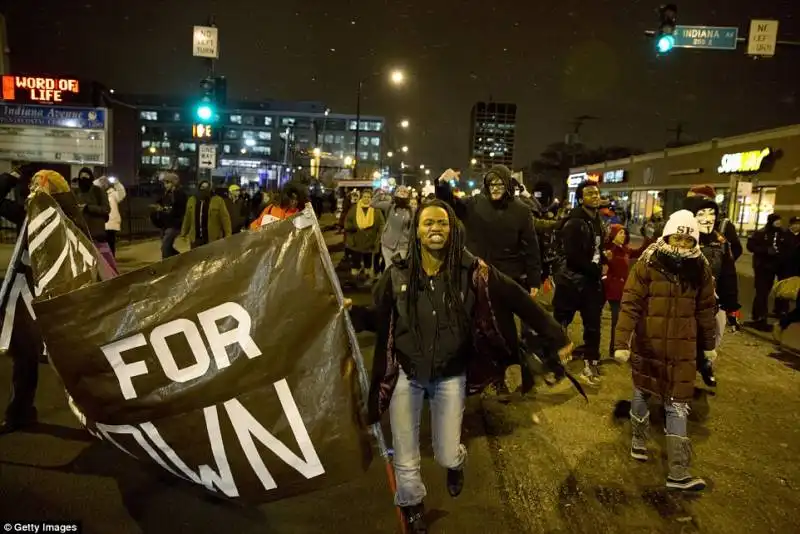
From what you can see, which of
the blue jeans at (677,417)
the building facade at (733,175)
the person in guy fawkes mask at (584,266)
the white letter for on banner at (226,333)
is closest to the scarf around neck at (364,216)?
the person in guy fawkes mask at (584,266)

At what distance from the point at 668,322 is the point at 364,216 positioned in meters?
8.11

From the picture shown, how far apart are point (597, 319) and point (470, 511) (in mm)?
3076

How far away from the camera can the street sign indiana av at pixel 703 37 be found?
46.8 feet

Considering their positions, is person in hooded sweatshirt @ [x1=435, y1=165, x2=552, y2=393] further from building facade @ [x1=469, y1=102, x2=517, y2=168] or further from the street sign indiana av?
building facade @ [x1=469, y1=102, x2=517, y2=168]

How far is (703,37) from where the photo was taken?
567 inches

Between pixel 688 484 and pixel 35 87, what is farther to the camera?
pixel 35 87

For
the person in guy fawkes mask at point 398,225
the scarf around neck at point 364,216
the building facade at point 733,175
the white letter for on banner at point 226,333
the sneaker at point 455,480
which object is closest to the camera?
the white letter for on banner at point 226,333

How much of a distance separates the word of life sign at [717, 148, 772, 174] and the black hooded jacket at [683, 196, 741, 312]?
1194 inches

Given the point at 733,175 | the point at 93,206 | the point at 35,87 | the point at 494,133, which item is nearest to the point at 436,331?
the point at 93,206

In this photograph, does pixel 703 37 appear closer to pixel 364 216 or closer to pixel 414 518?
pixel 364 216

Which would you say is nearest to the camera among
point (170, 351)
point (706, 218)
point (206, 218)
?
point (170, 351)

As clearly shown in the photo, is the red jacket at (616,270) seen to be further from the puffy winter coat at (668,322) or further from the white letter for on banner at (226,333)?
the white letter for on banner at (226,333)

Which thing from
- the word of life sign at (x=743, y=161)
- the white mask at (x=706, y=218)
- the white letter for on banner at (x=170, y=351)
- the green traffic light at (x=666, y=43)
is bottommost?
the white letter for on banner at (x=170, y=351)

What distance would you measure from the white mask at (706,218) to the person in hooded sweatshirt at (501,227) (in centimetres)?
140
